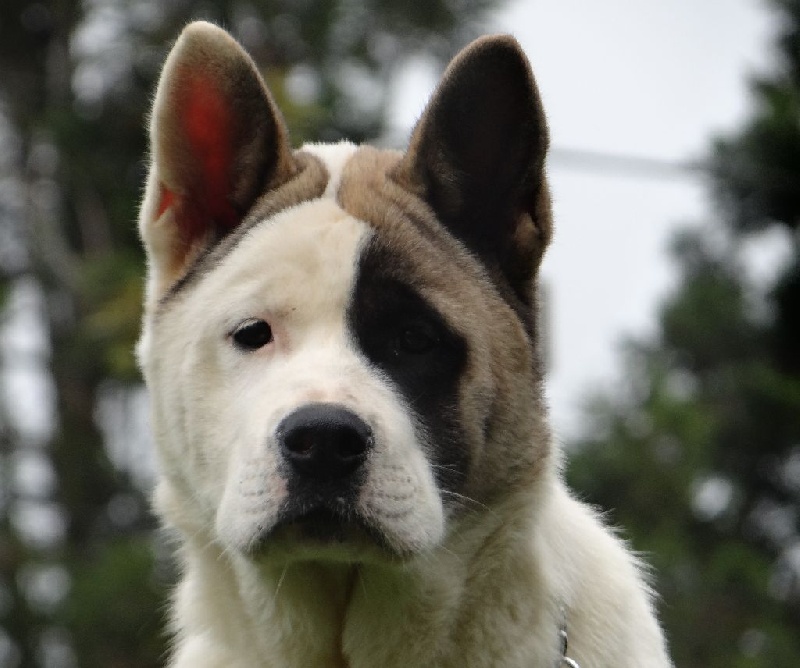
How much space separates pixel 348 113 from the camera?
40.6ft

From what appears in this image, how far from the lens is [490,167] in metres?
4.40

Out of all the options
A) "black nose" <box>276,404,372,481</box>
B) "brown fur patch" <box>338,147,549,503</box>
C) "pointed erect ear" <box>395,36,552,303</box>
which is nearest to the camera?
"black nose" <box>276,404,372,481</box>

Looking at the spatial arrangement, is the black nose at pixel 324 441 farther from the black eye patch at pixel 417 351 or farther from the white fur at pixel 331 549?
the black eye patch at pixel 417 351

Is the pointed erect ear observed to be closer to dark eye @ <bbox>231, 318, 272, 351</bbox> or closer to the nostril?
dark eye @ <bbox>231, 318, 272, 351</bbox>

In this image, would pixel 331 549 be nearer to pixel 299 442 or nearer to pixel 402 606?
pixel 299 442

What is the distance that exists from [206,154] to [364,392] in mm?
1180

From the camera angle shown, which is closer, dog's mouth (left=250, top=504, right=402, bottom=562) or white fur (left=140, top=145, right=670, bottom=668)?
dog's mouth (left=250, top=504, right=402, bottom=562)

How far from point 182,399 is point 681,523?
725cm

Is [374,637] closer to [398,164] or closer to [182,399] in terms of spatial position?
[182,399]

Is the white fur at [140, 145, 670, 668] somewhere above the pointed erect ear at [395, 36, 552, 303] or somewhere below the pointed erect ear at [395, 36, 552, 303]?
below

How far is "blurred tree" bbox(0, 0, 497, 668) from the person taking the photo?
1202 centimetres

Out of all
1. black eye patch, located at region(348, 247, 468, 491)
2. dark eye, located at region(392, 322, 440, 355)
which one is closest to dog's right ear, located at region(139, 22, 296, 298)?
black eye patch, located at region(348, 247, 468, 491)

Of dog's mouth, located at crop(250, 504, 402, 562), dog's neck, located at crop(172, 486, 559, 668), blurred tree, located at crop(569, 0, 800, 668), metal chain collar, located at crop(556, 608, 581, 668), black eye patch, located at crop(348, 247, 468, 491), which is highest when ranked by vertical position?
black eye patch, located at crop(348, 247, 468, 491)

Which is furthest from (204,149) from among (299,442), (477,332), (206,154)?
(299,442)
